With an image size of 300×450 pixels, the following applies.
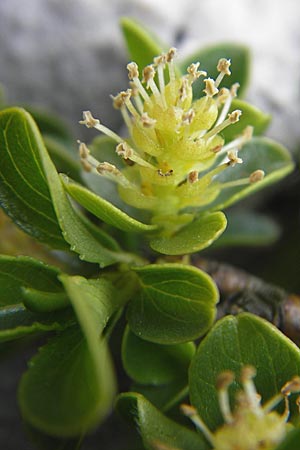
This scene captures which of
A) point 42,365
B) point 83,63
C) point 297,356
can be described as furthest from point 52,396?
point 83,63

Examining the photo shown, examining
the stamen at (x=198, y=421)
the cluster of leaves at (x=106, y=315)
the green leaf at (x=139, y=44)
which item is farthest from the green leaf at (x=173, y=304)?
the green leaf at (x=139, y=44)

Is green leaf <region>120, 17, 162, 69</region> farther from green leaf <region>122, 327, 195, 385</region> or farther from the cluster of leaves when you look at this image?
green leaf <region>122, 327, 195, 385</region>

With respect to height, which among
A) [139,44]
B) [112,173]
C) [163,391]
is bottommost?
[163,391]

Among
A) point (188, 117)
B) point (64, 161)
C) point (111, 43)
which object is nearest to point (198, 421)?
point (188, 117)

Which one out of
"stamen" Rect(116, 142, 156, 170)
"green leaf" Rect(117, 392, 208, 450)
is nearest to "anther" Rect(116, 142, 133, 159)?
"stamen" Rect(116, 142, 156, 170)

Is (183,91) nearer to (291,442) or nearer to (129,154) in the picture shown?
(129,154)
